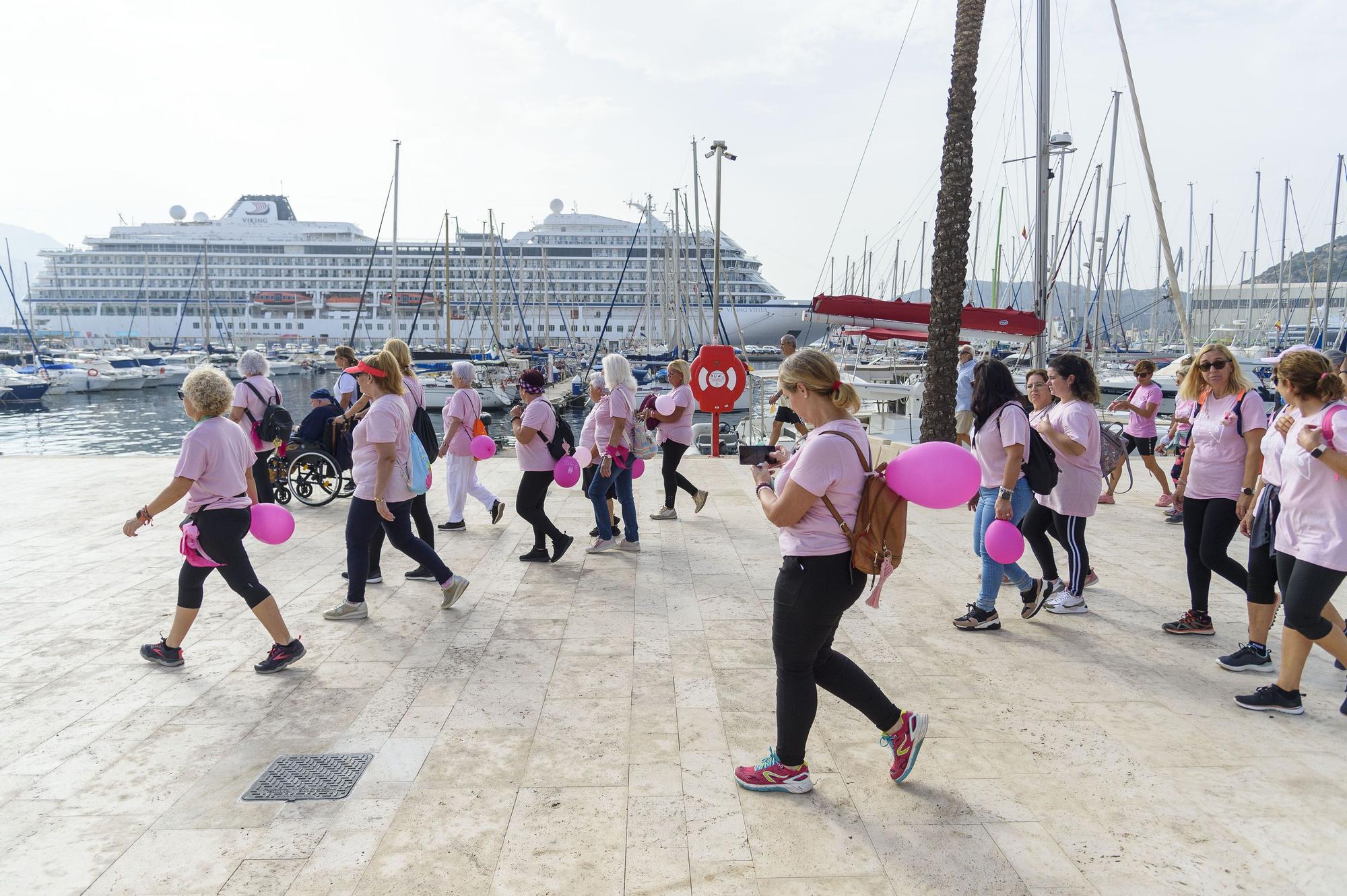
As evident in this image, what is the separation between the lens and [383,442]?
4746mm

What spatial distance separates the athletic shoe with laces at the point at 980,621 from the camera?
190 inches

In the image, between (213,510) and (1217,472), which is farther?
(1217,472)

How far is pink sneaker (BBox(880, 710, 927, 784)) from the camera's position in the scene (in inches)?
119

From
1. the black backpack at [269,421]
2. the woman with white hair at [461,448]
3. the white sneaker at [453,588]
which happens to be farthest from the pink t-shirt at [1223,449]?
the black backpack at [269,421]

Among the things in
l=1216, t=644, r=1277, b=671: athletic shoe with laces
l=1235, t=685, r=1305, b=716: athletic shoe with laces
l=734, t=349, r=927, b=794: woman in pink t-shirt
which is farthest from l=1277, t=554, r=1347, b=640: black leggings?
l=734, t=349, r=927, b=794: woman in pink t-shirt

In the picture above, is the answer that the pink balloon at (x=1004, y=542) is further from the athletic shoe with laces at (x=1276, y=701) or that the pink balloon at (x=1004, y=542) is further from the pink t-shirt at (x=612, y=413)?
the pink t-shirt at (x=612, y=413)

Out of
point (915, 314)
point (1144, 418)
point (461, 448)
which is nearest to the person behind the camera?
point (461, 448)

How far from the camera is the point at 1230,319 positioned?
54.4 m

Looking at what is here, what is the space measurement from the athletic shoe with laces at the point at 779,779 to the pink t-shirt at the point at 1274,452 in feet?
8.52

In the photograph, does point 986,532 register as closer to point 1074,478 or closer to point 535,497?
point 1074,478

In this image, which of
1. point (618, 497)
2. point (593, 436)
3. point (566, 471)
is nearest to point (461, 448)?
point (593, 436)

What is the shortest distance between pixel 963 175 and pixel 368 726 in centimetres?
886

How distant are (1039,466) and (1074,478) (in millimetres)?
506

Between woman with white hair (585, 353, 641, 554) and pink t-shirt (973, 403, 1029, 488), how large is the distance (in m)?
2.69
